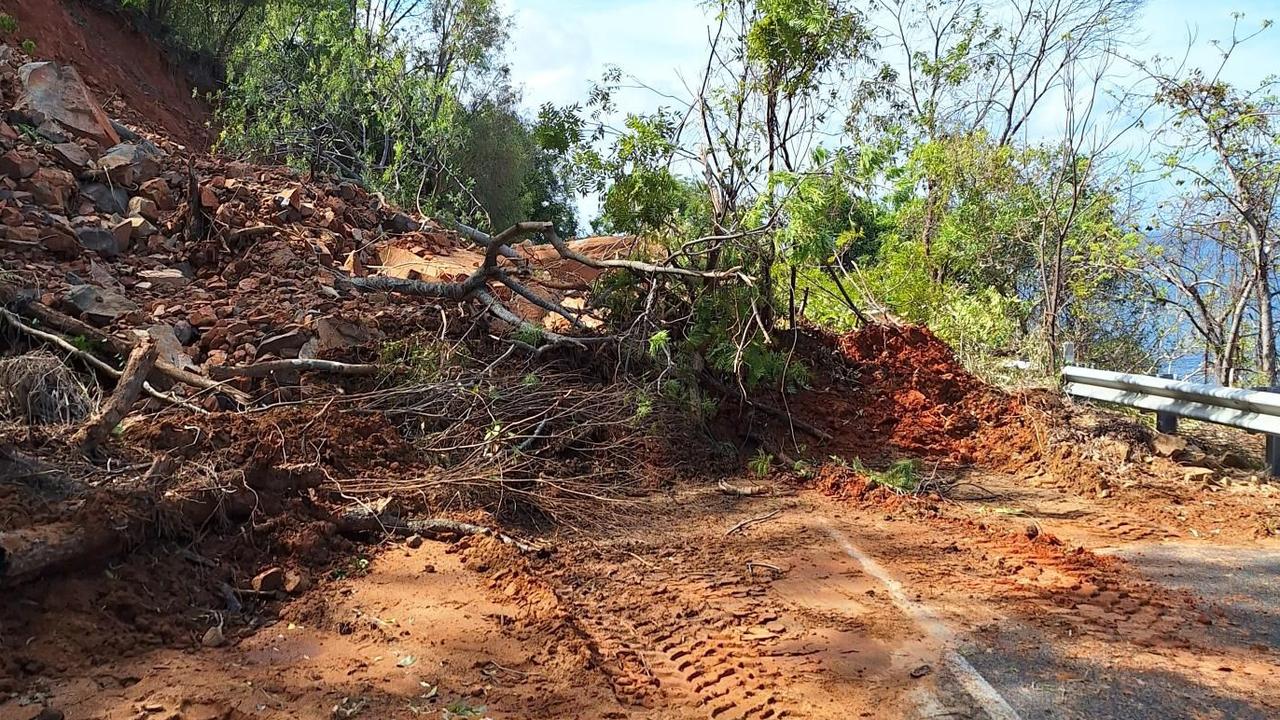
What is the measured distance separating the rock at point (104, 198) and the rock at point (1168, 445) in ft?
32.9

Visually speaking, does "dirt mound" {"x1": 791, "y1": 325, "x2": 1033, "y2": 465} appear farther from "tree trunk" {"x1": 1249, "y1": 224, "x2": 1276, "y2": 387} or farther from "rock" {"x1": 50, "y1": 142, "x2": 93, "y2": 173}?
"rock" {"x1": 50, "y1": 142, "x2": 93, "y2": 173}

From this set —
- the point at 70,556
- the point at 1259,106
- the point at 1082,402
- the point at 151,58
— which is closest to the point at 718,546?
the point at 70,556

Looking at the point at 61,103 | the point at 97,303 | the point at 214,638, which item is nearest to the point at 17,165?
the point at 61,103

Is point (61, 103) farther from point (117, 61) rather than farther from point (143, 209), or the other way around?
point (117, 61)

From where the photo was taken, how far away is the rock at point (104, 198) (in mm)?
8883

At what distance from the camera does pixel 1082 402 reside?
7.73 meters

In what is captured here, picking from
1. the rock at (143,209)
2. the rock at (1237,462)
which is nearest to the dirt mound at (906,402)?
the rock at (1237,462)

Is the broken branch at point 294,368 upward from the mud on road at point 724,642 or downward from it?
upward

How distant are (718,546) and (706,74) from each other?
521cm

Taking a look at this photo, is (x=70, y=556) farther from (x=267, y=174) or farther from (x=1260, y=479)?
(x=267, y=174)

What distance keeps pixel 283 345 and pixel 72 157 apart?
14.7 ft

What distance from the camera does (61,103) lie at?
10047mm

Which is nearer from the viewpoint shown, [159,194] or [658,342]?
[658,342]

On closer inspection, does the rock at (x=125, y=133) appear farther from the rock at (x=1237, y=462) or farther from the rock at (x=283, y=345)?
the rock at (x=1237, y=462)
